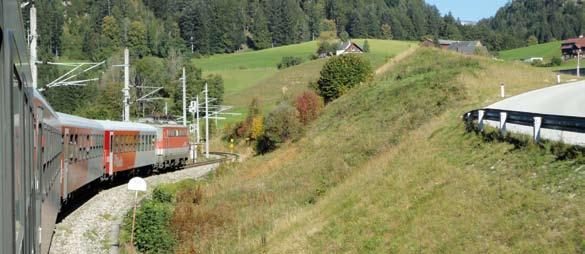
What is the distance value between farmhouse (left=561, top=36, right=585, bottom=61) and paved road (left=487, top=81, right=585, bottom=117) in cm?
8037

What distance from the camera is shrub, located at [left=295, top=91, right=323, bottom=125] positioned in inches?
1961

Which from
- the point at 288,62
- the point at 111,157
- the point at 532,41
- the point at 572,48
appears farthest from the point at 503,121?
the point at 532,41

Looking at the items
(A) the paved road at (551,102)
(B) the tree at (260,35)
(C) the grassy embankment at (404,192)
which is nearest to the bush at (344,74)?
(C) the grassy embankment at (404,192)

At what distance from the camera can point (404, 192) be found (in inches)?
750

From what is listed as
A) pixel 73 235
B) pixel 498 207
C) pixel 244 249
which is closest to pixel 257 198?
pixel 244 249

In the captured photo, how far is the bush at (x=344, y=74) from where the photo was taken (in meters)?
54.9

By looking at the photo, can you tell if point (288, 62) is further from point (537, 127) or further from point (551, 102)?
point (537, 127)

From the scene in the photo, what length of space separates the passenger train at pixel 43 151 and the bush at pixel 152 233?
1.92 metres

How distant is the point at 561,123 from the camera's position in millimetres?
16000

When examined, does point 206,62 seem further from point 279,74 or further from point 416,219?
point 416,219

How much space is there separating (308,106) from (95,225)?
3181 centimetres

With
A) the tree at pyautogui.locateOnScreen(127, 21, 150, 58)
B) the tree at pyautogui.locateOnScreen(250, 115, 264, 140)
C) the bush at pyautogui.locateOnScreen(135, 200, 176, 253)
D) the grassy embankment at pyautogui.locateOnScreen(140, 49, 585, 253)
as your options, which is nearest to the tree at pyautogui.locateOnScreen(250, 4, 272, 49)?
the tree at pyautogui.locateOnScreen(127, 21, 150, 58)

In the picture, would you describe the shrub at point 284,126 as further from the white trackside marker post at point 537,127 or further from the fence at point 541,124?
the white trackside marker post at point 537,127

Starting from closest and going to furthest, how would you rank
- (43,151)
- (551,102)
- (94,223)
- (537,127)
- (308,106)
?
(43,151) → (537,127) → (94,223) → (551,102) → (308,106)
